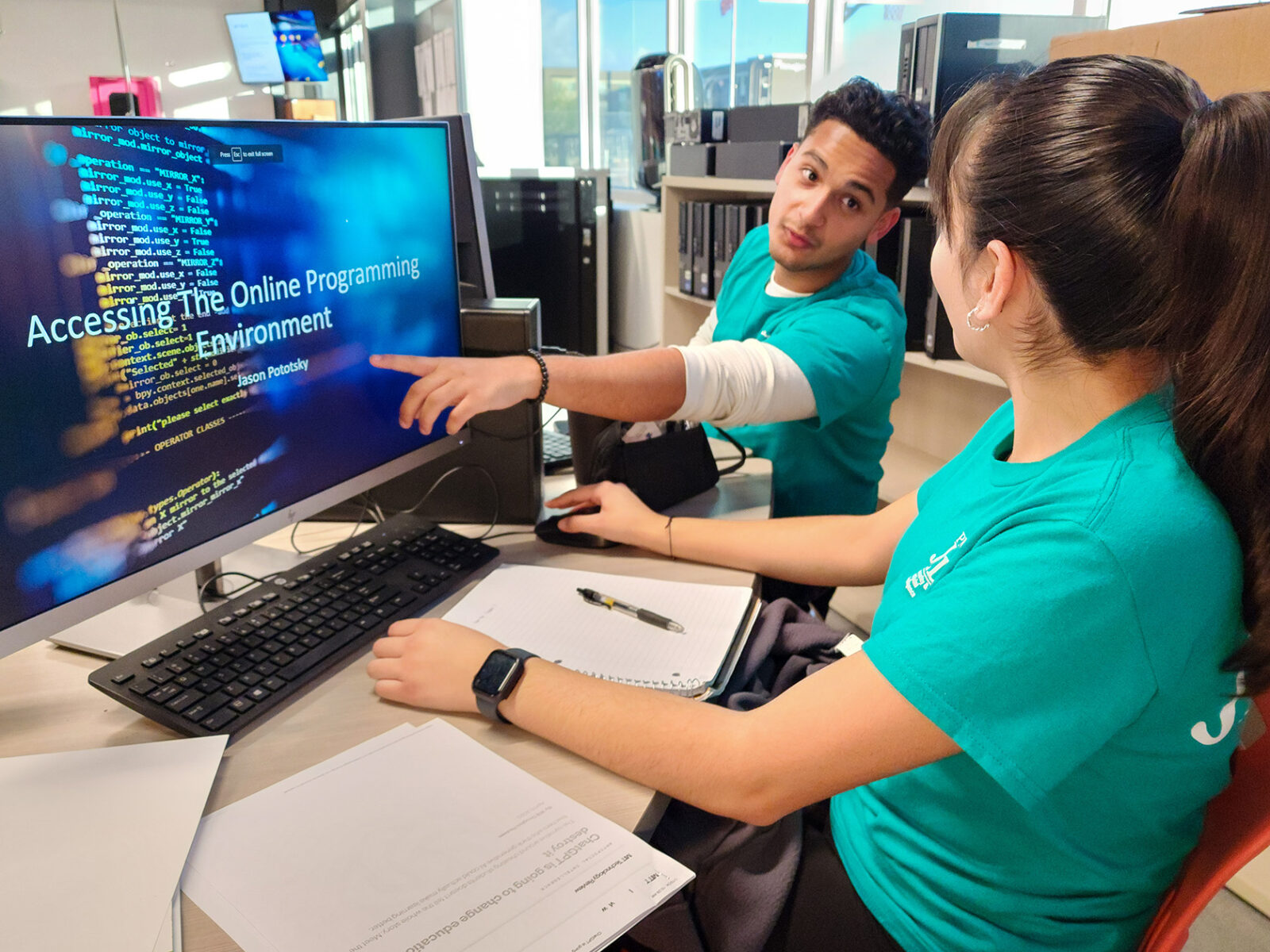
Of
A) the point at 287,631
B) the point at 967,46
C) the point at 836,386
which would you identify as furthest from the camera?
the point at 967,46

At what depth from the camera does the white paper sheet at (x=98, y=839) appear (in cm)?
58

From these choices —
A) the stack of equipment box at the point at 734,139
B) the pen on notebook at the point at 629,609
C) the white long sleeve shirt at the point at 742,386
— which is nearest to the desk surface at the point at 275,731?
the pen on notebook at the point at 629,609

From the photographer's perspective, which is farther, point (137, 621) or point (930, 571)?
point (137, 621)

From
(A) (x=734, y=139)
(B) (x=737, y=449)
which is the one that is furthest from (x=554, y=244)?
(B) (x=737, y=449)

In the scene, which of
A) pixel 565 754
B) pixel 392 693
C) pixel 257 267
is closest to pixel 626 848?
pixel 565 754

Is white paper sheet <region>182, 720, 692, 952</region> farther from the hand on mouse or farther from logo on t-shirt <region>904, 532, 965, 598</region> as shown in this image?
→ the hand on mouse

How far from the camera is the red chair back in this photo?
0.64m

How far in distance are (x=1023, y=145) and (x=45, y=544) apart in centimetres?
83

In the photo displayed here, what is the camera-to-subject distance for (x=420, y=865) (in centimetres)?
64

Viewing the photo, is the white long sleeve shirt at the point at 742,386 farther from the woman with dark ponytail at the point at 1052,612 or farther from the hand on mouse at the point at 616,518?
the woman with dark ponytail at the point at 1052,612

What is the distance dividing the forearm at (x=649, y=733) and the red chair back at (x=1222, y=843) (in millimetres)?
317

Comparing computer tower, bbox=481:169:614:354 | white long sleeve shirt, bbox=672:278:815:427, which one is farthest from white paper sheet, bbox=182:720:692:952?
computer tower, bbox=481:169:614:354

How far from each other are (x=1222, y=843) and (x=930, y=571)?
29 centimetres

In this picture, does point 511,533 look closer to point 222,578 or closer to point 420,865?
point 222,578
